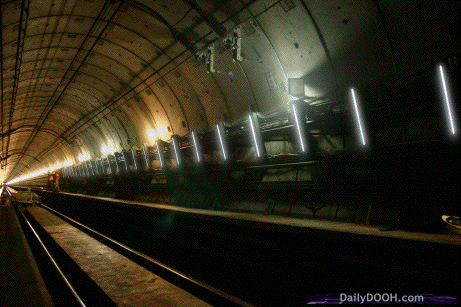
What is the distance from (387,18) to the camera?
22.8 ft

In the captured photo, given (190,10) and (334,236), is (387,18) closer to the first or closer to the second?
(334,236)

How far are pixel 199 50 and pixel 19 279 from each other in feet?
32.9

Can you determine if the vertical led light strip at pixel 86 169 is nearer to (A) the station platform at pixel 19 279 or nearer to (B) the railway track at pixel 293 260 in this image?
(A) the station platform at pixel 19 279

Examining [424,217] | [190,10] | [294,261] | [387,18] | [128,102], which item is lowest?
Answer: [294,261]

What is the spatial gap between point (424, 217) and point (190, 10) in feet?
33.7

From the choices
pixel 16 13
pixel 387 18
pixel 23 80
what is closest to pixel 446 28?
pixel 387 18

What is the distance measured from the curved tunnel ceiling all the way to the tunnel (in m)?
0.05

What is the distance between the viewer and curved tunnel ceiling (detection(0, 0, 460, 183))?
7059 millimetres

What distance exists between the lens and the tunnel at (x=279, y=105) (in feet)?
19.0

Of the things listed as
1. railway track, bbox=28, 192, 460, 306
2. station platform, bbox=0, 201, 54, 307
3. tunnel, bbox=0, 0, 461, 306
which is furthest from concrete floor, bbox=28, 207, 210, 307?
tunnel, bbox=0, 0, 461, 306

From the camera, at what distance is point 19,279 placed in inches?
229

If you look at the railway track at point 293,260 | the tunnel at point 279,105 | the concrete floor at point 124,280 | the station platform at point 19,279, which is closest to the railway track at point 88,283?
the concrete floor at point 124,280

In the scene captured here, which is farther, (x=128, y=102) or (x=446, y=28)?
(x=128, y=102)

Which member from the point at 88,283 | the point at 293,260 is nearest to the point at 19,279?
the point at 88,283
